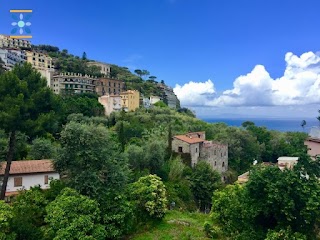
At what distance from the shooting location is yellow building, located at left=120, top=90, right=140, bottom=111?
6761 cm

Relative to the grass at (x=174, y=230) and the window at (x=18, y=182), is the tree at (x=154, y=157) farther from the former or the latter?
the window at (x=18, y=182)

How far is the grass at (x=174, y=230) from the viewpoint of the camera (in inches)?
630

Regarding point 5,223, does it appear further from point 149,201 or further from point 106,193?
point 149,201

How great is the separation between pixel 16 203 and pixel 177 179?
19.4m

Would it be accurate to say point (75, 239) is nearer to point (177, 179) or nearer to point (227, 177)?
point (177, 179)

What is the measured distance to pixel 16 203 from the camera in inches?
588

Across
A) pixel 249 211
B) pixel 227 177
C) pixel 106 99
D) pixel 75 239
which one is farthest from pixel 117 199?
pixel 106 99

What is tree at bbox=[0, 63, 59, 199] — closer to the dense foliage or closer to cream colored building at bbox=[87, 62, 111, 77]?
the dense foliage

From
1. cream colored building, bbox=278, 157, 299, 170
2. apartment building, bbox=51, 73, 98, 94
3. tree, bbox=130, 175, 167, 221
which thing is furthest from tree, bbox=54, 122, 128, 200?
apartment building, bbox=51, 73, 98, 94

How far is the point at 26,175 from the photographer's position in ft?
74.6

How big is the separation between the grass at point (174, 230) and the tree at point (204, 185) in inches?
424

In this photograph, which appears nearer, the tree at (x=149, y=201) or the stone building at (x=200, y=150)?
the tree at (x=149, y=201)

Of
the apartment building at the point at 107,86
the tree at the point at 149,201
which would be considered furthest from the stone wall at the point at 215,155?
the apartment building at the point at 107,86

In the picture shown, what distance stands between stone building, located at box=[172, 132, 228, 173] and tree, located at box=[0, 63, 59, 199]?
19.8 metres
